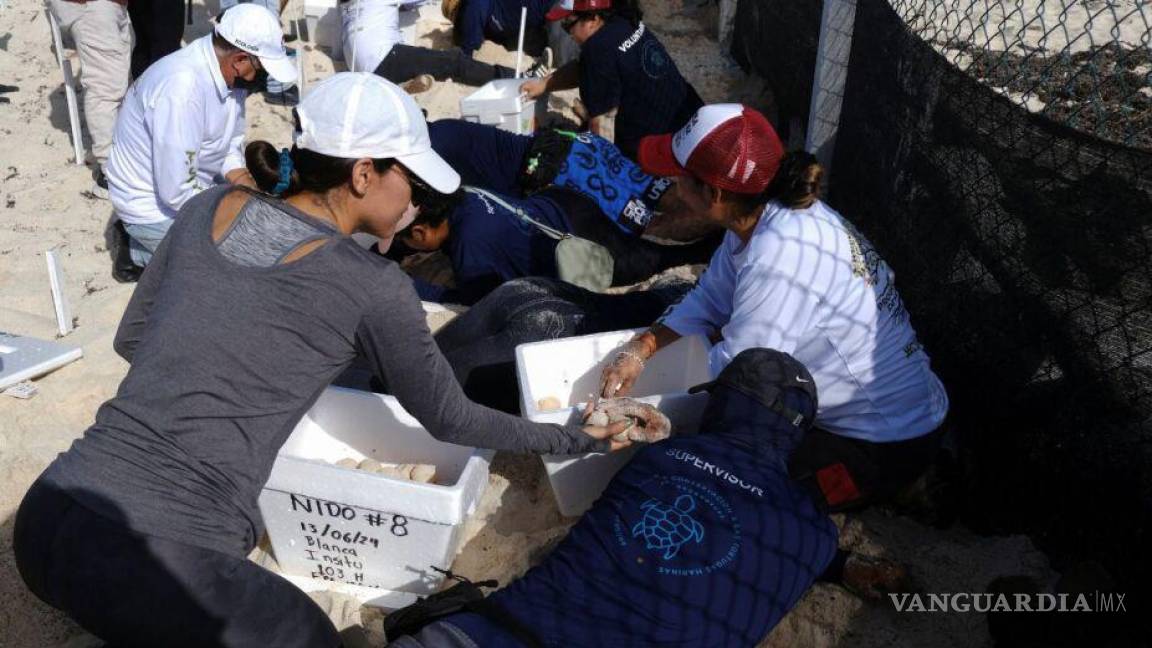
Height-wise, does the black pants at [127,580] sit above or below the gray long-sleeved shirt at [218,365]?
below

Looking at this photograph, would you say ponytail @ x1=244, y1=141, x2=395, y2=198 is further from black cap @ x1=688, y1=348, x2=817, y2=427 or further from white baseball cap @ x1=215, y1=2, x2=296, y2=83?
white baseball cap @ x1=215, y1=2, x2=296, y2=83

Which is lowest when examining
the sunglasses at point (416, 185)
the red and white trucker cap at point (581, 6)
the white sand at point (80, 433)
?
the white sand at point (80, 433)

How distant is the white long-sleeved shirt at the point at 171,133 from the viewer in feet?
14.3

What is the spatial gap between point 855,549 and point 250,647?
73.3 inches

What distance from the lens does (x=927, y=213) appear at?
3.55m

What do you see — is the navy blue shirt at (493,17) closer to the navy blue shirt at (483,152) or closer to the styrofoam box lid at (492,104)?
the styrofoam box lid at (492,104)

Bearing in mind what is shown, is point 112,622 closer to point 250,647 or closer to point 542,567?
point 250,647

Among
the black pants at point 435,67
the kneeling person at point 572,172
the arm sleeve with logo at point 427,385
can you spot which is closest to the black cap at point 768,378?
the arm sleeve with logo at point 427,385

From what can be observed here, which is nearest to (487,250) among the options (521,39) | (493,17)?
(521,39)

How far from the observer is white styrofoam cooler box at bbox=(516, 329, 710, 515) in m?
2.90

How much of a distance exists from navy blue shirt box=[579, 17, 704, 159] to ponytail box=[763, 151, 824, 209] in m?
2.76

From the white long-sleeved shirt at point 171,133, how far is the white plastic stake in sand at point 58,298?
509 mm

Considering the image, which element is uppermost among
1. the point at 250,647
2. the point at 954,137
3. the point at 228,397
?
the point at 954,137

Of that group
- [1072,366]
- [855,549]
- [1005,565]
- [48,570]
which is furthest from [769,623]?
[48,570]
